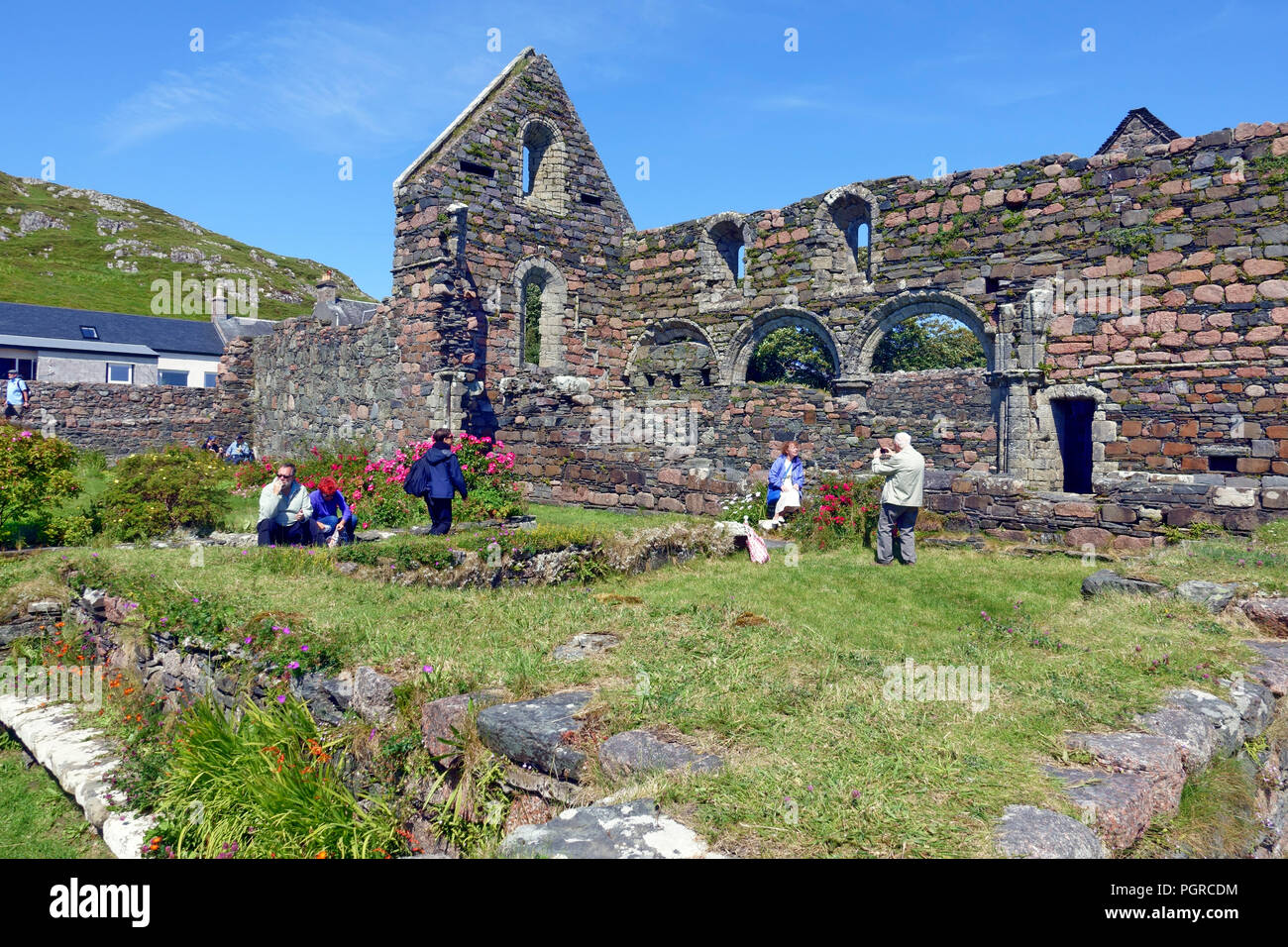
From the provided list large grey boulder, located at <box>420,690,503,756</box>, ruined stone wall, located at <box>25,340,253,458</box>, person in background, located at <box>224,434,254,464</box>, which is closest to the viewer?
large grey boulder, located at <box>420,690,503,756</box>

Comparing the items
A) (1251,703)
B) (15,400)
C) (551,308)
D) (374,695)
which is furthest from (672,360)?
(1251,703)

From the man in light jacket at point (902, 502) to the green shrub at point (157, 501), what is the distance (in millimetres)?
9524

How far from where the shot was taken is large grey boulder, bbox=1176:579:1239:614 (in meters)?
6.79

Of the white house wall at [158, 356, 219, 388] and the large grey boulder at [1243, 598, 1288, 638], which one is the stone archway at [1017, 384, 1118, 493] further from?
the white house wall at [158, 356, 219, 388]

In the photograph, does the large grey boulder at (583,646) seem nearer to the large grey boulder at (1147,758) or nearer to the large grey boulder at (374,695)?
the large grey boulder at (374,695)

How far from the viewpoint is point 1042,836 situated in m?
3.00

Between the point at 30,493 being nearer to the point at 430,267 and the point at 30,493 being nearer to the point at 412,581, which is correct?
the point at 412,581

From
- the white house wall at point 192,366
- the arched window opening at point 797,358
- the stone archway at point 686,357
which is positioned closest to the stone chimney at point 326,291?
the stone archway at point 686,357

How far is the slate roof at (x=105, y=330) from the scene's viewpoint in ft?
150

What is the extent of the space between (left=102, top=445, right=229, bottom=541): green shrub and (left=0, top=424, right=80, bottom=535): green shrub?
0.62 m

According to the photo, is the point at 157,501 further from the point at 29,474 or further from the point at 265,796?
the point at 265,796

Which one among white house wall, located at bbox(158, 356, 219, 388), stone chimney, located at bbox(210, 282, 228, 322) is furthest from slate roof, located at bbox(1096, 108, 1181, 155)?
stone chimney, located at bbox(210, 282, 228, 322)

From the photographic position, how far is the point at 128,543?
410 inches
